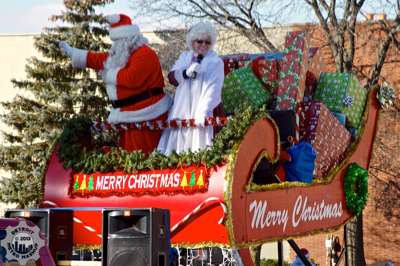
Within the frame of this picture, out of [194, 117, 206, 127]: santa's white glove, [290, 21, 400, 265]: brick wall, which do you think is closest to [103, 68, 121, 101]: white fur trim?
[194, 117, 206, 127]: santa's white glove

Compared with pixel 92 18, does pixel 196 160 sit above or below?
below

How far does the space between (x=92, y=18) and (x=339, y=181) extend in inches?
491

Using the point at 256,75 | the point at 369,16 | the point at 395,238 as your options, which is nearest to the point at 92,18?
the point at 369,16

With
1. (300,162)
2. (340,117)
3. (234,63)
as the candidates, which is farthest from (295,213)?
(234,63)

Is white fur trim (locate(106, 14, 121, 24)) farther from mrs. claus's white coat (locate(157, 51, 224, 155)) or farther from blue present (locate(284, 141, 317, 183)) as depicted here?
blue present (locate(284, 141, 317, 183))

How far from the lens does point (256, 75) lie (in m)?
10.4

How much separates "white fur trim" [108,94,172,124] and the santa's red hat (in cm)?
83

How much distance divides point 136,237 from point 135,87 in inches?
118

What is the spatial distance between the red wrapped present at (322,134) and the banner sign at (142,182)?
6.00ft

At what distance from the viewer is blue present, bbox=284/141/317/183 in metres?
9.60

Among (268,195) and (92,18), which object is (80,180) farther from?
(92,18)

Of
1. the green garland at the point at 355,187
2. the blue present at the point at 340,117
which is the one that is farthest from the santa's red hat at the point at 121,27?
the green garland at the point at 355,187

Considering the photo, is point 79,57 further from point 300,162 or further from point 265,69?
point 300,162

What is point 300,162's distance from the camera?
963 cm
